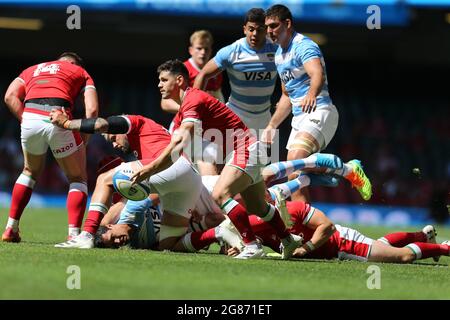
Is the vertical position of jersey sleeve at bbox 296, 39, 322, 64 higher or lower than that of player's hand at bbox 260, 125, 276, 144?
higher

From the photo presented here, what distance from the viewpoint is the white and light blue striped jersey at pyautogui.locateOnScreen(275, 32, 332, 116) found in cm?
947

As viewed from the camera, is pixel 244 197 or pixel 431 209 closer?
pixel 244 197

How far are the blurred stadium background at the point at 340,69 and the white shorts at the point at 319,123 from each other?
1006 cm

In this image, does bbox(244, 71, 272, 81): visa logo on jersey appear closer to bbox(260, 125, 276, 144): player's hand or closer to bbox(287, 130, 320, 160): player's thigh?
bbox(260, 125, 276, 144): player's hand

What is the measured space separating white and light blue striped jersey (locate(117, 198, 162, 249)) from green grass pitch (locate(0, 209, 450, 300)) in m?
0.43

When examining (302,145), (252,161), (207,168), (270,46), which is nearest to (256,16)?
(270,46)

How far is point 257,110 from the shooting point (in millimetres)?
11188

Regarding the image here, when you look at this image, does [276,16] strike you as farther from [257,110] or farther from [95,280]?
[95,280]

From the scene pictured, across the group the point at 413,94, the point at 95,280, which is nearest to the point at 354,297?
the point at 95,280

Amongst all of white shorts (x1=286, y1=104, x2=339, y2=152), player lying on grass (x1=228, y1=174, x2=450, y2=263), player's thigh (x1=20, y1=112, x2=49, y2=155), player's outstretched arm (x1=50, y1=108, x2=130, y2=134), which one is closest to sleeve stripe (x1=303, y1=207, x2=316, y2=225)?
player lying on grass (x1=228, y1=174, x2=450, y2=263)

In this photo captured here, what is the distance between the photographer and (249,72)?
1087 cm

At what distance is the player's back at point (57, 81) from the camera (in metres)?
9.11

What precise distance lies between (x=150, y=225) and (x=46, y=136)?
129 centimetres

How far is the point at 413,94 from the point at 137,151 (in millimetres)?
19826
